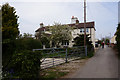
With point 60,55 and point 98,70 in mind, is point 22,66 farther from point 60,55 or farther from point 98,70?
point 60,55

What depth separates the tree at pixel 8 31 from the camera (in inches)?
166

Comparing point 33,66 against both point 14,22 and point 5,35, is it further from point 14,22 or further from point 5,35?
point 14,22

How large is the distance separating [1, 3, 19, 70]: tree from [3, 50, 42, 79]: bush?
0.28m

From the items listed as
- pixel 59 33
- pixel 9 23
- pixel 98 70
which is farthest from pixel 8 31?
pixel 59 33

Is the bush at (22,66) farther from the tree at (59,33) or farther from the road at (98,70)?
the tree at (59,33)

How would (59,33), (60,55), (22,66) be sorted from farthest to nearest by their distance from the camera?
1. (59,33)
2. (60,55)
3. (22,66)

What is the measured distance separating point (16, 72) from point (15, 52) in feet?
2.48

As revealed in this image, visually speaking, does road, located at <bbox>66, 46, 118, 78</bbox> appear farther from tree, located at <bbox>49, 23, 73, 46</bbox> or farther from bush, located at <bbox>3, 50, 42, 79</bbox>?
tree, located at <bbox>49, 23, 73, 46</bbox>

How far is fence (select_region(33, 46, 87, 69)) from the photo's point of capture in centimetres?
794

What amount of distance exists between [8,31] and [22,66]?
1.38 metres

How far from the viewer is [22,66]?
444 centimetres

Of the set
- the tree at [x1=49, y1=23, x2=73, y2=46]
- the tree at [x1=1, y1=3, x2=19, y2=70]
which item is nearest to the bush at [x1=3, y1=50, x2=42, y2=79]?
the tree at [x1=1, y1=3, x2=19, y2=70]

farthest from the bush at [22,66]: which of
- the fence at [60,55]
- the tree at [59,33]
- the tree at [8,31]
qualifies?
the tree at [59,33]

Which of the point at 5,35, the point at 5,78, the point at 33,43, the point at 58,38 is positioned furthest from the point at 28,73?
the point at 58,38
